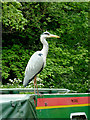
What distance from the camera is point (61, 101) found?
3.64 m

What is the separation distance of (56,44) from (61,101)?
6.05 m

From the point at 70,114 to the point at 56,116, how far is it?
0.26 metres

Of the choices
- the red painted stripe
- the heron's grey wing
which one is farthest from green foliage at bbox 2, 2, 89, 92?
the red painted stripe

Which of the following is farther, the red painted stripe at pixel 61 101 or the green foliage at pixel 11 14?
the green foliage at pixel 11 14

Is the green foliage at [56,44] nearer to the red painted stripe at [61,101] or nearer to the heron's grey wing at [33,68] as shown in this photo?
the heron's grey wing at [33,68]

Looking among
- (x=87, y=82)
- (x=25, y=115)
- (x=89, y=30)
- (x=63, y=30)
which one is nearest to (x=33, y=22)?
(x=63, y=30)

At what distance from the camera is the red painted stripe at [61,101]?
11.3 feet

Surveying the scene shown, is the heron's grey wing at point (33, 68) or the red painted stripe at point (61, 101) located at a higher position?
the heron's grey wing at point (33, 68)

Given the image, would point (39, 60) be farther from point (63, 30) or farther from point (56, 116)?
point (63, 30)

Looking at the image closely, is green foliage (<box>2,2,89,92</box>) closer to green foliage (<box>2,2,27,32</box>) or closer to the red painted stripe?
green foliage (<box>2,2,27,32</box>)

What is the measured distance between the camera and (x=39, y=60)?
4.43 metres

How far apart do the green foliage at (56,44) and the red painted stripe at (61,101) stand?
463 centimetres

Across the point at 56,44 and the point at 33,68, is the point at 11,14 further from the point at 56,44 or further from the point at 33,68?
the point at 33,68

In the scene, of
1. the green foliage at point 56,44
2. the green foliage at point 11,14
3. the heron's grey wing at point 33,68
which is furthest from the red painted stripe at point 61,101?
the green foliage at point 56,44
